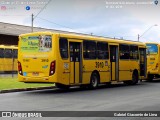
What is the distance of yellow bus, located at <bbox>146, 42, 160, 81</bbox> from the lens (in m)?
A: 33.0

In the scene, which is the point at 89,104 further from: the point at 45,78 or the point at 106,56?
the point at 106,56

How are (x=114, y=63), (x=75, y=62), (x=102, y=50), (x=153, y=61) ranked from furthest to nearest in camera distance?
(x=153, y=61), (x=114, y=63), (x=102, y=50), (x=75, y=62)

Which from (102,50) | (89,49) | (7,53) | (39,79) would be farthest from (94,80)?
(7,53)

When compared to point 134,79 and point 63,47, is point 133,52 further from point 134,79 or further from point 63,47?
point 63,47

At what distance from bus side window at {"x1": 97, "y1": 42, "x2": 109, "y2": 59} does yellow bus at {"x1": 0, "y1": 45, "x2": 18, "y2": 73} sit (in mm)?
21528

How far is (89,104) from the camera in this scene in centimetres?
1490

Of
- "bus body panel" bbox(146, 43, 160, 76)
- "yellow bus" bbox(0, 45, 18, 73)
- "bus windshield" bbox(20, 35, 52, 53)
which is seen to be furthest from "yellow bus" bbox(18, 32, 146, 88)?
"yellow bus" bbox(0, 45, 18, 73)

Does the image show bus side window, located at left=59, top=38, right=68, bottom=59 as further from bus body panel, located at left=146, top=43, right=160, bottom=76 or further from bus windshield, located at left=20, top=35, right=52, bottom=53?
bus body panel, located at left=146, top=43, right=160, bottom=76

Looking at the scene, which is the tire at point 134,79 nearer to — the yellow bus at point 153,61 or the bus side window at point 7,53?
the yellow bus at point 153,61

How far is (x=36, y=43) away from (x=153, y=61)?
15.2 meters

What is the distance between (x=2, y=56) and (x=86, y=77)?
24138 millimetres

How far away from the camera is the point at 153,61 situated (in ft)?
110

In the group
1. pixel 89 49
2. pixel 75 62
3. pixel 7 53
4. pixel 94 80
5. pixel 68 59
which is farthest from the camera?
pixel 7 53

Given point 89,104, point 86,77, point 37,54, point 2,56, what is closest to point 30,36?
point 37,54
